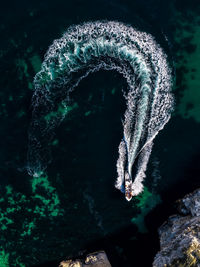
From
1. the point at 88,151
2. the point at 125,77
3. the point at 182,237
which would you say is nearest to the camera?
the point at 182,237

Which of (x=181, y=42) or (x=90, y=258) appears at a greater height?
(x=181, y=42)

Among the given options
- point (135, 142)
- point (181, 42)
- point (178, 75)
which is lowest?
point (135, 142)

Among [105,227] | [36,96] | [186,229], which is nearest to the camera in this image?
[186,229]

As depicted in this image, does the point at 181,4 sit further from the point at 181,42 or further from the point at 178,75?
the point at 178,75

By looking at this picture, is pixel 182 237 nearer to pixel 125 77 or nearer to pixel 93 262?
Answer: pixel 93 262

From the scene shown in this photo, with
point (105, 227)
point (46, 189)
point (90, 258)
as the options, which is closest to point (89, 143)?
point (46, 189)

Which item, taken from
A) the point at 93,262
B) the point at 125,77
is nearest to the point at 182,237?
the point at 93,262

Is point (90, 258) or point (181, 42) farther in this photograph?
point (90, 258)

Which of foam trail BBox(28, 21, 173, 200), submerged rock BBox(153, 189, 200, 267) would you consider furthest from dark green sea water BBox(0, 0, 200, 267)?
submerged rock BBox(153, 189, 200, 267)
